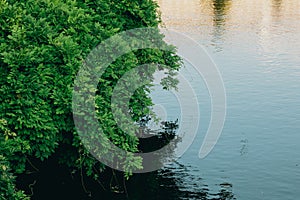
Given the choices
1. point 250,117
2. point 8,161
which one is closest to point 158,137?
point 250,117

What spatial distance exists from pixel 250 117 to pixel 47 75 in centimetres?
2490

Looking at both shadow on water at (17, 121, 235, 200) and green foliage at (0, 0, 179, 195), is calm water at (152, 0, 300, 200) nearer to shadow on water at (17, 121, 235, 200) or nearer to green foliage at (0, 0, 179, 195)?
shadow on water at (17, 121, 235, 200)

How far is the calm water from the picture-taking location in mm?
33219

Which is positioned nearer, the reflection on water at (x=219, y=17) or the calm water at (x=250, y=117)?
the calm water at (x=250, y=117)

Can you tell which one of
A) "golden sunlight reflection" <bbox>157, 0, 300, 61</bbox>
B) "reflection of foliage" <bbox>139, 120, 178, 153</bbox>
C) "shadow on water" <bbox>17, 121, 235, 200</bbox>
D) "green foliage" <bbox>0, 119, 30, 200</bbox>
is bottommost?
"green foliage" <bbox>0, 119, 30, 200</bbox>

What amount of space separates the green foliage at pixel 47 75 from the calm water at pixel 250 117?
7.47 meters

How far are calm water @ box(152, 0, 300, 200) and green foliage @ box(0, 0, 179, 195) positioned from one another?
24.5ft

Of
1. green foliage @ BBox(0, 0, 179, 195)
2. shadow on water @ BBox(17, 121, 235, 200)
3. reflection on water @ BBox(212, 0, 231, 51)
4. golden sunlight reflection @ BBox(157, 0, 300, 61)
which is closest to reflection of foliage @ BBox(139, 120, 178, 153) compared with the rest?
shadow on water @ BBox(17, 121, 235, 200)

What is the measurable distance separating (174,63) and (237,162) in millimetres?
9060

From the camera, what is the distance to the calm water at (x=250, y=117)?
33219 mm

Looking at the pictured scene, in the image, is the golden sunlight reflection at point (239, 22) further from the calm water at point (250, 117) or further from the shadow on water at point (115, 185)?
the shadow on water at point (115, 185)

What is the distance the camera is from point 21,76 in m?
26.3

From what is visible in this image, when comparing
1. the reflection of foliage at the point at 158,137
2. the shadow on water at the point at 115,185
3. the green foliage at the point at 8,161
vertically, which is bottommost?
the green foliage at the point at 8,161

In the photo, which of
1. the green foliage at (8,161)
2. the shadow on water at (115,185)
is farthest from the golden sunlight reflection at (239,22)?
the green foliage at (8,161)
